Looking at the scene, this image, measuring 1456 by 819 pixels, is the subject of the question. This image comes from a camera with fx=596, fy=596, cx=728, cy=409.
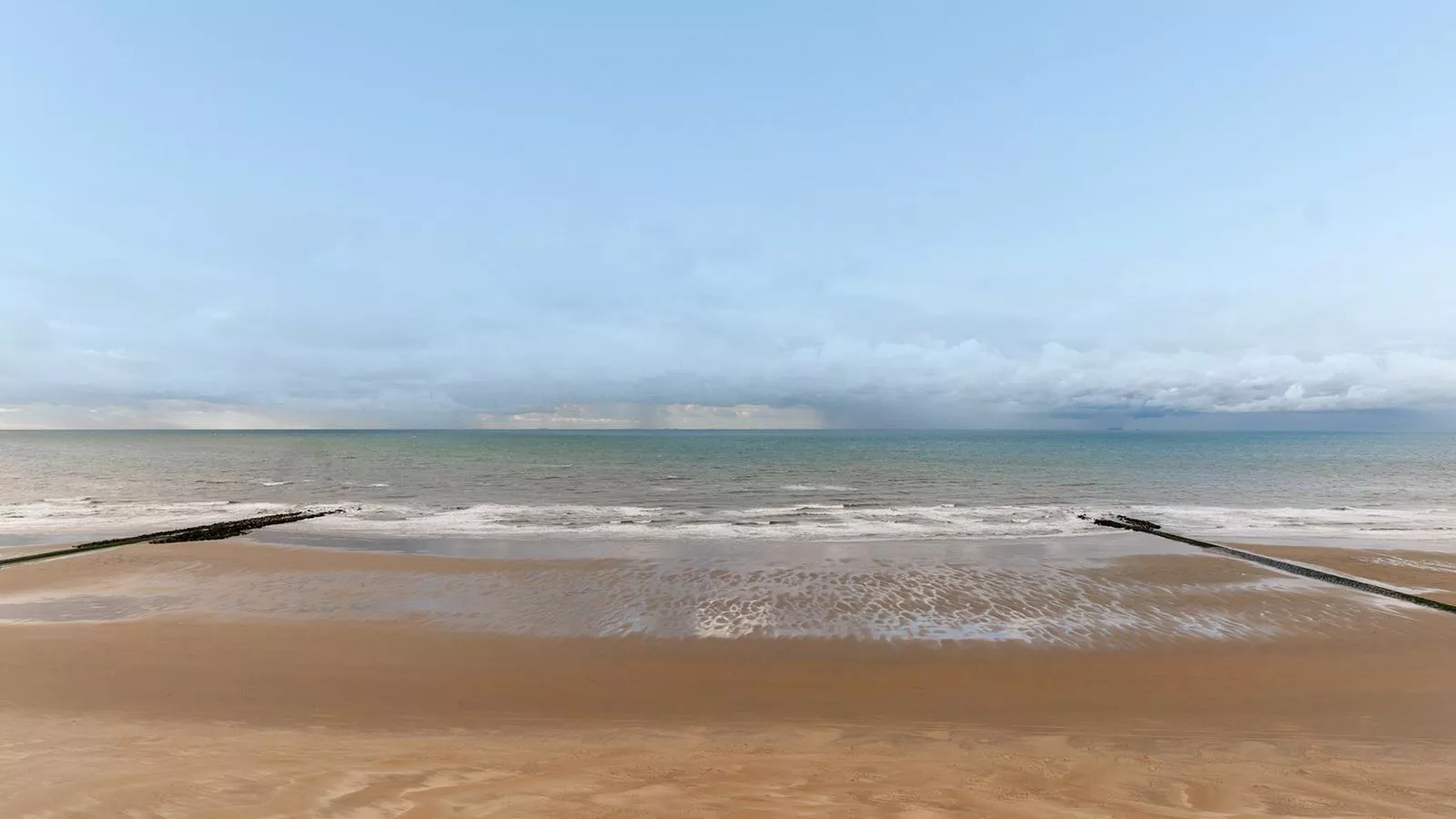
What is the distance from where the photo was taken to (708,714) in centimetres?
870

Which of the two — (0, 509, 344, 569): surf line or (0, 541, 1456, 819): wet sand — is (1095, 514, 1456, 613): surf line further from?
(0, 509, 344, 569): surf line

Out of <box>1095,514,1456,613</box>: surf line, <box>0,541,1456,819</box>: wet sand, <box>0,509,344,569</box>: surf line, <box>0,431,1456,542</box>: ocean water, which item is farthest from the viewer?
<box>0,431,1456,542</box>: ocean water

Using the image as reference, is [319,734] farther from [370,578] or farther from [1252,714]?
[1252,714]

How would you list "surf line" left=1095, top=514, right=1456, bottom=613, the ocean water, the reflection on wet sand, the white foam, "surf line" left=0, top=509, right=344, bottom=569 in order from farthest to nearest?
the ocean water, the white foam, "surf line" left=0, top=509, right=344, bottom=569, "surf line" left=1095, top=514, right=1456, bottom=613, the reflection on wet sand

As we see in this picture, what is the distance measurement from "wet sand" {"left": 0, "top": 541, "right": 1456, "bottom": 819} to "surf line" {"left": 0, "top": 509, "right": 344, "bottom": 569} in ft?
20.6

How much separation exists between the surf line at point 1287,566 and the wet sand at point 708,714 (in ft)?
4.04

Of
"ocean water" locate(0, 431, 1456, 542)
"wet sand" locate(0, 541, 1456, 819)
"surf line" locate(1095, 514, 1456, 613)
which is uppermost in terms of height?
"wet sand" locate(0, 541, 1456, 819)

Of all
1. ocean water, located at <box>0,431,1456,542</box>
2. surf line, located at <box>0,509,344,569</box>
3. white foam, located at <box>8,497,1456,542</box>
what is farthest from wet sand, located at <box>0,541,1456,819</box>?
ocean water, located at <box>0,431,1456,542</box>

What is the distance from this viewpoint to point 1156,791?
6309 mm

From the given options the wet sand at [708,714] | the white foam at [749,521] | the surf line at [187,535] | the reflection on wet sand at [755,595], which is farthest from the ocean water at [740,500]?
the wet sand at [708,714]

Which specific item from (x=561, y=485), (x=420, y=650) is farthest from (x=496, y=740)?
(x=561, y=485)

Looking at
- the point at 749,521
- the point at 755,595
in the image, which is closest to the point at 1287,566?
the point at 755,595

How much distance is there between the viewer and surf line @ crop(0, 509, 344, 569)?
19906mm

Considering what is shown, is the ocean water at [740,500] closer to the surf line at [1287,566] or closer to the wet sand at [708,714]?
the surf line at [1287,566]
